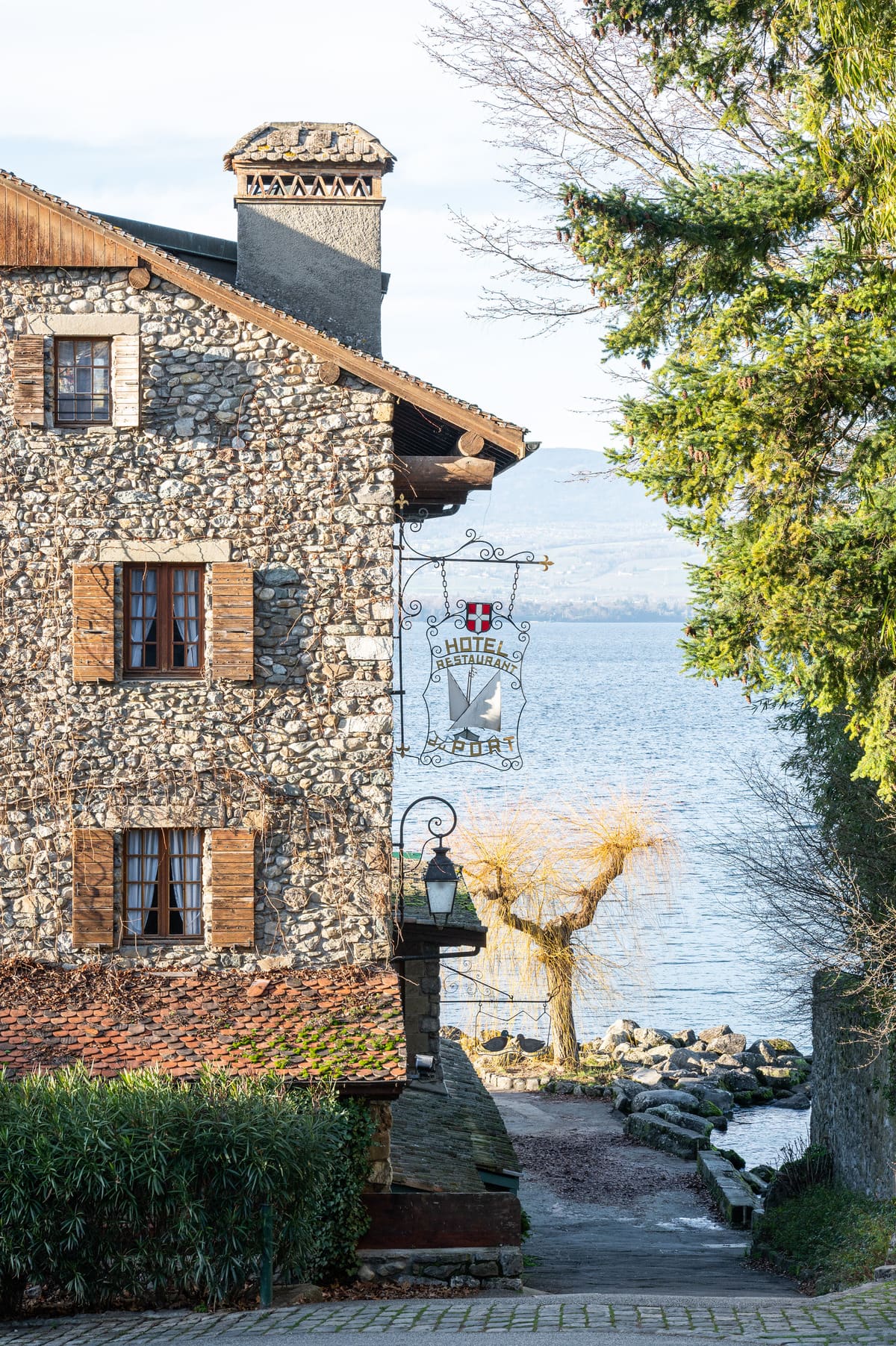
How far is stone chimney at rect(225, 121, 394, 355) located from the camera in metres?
14.9

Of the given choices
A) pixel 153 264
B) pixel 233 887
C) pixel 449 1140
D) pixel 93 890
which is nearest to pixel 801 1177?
pixel 449 1140

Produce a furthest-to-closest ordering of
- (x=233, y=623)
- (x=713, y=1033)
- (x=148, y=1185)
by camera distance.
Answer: (x=713, y=1033) < (x=233, y=623) < (x=148, y=1185)

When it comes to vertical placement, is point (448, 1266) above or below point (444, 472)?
below

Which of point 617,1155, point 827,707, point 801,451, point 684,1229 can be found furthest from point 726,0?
point 617,1155

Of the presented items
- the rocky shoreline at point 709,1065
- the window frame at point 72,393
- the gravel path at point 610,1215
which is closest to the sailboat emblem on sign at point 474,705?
the window frame at point 72,393

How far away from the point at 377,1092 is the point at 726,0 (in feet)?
34.3

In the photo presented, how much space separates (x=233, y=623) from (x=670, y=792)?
54.2 meters

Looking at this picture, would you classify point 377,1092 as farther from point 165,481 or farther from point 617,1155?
point 617,1155

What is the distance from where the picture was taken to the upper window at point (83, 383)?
13.8 meters

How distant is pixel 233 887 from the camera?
13.6 m

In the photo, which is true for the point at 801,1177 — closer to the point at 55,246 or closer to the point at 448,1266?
the point at 448,1266

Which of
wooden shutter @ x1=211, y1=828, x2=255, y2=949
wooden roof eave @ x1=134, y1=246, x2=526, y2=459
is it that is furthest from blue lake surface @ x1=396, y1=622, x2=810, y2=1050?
wooden roof eave @ x1=134, y1=246, x2=526, y2=459

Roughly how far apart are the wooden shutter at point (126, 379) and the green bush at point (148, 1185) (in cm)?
648

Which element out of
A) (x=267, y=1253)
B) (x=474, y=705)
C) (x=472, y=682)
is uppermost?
(x=472, y=682)
